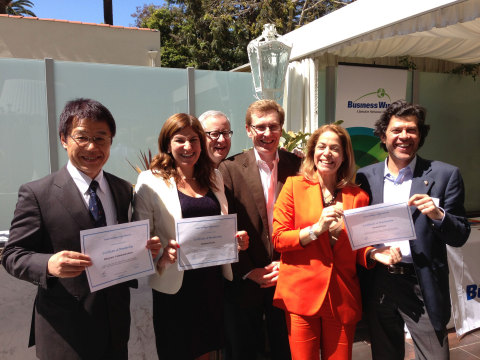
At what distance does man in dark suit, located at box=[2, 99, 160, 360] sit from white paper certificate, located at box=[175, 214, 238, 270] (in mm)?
171

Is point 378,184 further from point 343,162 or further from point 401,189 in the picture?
point 343,162

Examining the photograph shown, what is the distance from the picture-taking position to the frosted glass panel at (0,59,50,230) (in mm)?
4707

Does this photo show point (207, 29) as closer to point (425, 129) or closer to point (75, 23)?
point (75, 23)

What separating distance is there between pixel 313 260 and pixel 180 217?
0.75m

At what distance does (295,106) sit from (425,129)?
3.41 meters

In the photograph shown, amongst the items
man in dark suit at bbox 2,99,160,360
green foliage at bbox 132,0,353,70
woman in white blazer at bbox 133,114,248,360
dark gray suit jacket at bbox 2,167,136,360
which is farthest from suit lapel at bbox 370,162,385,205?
green foliage at bbox 132,0,353,70

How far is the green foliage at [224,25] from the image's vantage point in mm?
14945

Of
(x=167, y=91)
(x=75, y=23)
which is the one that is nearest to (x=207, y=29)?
(x=75, y=23)

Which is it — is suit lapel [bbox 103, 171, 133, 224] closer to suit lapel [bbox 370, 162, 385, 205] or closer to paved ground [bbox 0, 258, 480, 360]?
paved ground [bbox 0, 258, 480, 360]

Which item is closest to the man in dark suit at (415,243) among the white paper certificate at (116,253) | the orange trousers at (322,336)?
the orange trousers at (322,336)

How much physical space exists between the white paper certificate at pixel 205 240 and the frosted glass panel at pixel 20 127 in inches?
150

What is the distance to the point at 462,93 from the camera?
21.6 feet

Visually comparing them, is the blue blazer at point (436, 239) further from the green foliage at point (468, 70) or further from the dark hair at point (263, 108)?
the green foliage at point (468, 70)

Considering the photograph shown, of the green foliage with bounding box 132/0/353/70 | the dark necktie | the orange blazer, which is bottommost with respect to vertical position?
the orange blazer
